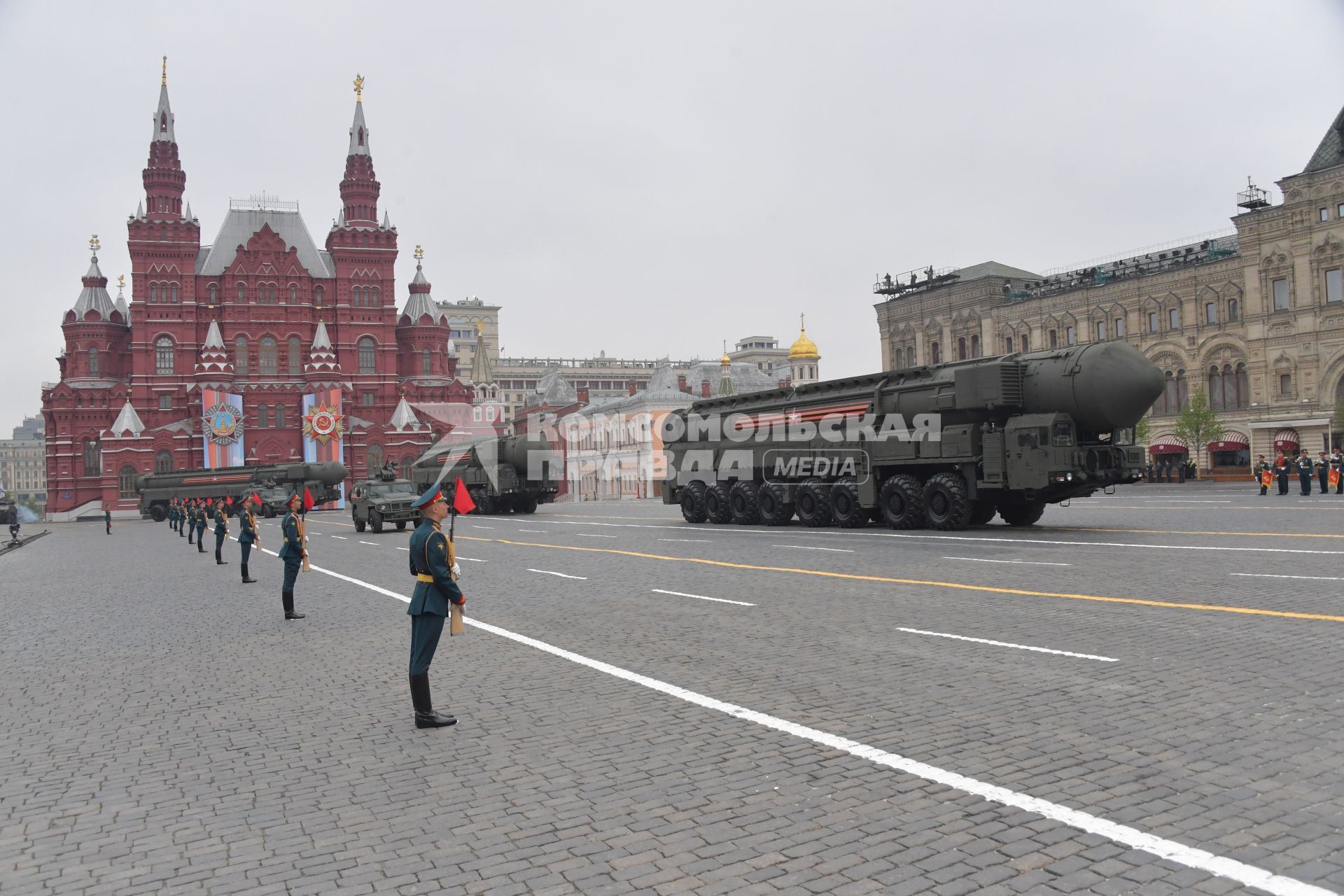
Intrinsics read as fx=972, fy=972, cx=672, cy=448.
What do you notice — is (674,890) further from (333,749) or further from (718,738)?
(333,749)

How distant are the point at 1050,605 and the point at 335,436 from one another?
79.6 m

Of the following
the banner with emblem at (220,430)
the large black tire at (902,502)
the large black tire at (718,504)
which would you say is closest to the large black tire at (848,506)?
the large black tire at (902,502)

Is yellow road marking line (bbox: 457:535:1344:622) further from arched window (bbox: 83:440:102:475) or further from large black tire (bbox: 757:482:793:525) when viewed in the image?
arched window (bbox: 83:440:102:475)

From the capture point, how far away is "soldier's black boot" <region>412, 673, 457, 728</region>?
7254 mm

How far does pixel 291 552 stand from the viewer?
13.7 meters

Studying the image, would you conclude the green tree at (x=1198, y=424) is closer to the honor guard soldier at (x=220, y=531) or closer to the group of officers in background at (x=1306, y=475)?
the group of officers in background at (x=1306, y=475)

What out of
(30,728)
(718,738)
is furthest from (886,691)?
(30,728)

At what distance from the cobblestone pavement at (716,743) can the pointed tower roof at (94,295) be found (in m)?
84.8

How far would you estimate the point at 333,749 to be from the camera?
6.79 m

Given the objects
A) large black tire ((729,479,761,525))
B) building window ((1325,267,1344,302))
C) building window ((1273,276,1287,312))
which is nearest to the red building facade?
large black tire ((729,479,761,525))

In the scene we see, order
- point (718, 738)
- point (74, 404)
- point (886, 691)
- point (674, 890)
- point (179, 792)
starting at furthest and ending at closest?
point (74, 404) → point (886, 691) → point (718, 738) → point (179, 792) → point (674, 890)

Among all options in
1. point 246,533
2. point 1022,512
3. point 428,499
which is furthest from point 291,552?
point 1022,512

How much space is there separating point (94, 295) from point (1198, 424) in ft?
293

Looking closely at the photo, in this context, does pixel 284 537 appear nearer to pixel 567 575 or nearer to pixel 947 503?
pixel 567 575
